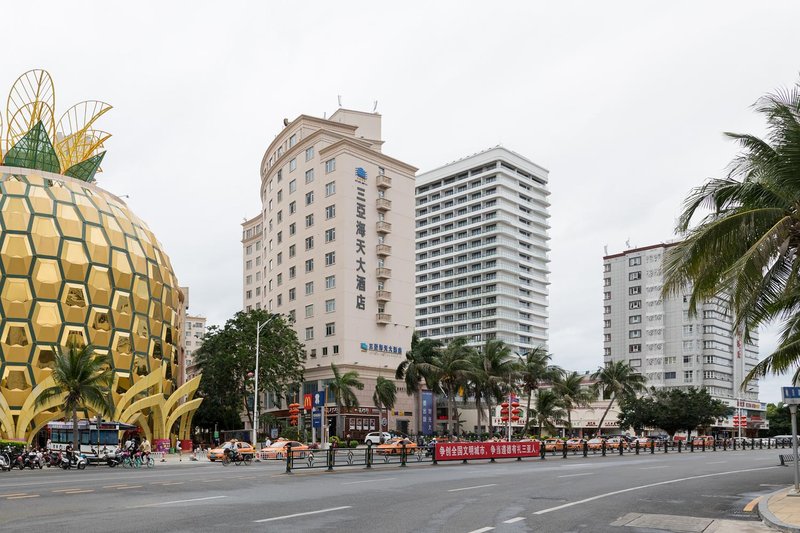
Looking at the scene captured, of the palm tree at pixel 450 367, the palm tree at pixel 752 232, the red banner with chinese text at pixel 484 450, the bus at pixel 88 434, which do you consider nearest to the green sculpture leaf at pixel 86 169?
the bus at pixel 88 434

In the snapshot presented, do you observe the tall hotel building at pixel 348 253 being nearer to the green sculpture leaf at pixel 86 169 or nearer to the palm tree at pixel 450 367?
the palm tree at pixel 450 367

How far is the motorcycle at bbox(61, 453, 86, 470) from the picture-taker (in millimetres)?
39250

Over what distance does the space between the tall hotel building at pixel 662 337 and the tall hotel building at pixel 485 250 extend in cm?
1558

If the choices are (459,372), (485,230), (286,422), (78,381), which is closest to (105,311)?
(78,381)

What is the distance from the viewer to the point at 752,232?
17.8m

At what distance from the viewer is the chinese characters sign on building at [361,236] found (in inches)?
3214

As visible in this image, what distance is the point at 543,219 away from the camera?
146625mm

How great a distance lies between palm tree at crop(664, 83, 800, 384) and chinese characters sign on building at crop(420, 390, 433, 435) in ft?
234

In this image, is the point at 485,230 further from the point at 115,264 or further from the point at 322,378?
the point at 115,264

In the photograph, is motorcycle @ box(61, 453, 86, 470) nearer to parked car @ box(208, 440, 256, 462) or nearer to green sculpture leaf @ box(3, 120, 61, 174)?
parked car @ box(208, 440, 256, 462)

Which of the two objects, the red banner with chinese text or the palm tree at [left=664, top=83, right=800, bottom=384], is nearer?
Result: the palm tree at [left=664, top=83, right=800, bottom=384]

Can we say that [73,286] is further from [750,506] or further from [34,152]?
[750,506]

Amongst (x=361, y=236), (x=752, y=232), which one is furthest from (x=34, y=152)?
(x=752, y=232)

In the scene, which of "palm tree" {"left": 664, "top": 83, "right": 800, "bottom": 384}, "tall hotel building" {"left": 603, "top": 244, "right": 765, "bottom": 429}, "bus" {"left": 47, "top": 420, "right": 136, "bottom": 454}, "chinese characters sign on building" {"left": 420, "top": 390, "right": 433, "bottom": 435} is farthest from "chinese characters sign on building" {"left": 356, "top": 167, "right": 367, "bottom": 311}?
"palm tree" {"left": 664, "top": 83, "right": 800, "bottom": 384}
